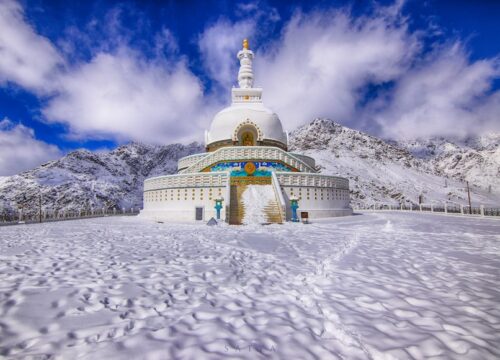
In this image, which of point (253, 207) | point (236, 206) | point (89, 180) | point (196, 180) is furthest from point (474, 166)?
point (89, 180)

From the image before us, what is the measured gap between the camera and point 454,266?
6.04m

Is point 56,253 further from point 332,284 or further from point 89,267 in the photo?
point 332,284

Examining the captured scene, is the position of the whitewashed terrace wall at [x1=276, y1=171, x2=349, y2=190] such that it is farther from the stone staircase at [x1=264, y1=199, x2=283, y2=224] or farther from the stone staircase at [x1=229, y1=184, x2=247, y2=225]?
the stone staircase at [x1=229, y1=184, x2=247, y2=225]

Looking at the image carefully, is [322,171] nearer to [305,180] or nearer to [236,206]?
[305,180]

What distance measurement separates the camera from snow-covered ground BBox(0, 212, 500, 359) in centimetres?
281

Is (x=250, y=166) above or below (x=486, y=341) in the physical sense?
above

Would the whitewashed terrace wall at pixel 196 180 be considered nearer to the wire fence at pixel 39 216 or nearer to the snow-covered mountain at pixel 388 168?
the wire fence at pixel 39 216

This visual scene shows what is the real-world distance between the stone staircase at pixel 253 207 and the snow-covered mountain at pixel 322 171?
64495 mm

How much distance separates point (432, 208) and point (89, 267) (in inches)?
1358

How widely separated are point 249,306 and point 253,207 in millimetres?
14969

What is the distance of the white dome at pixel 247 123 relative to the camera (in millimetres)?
32872

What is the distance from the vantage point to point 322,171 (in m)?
96.9

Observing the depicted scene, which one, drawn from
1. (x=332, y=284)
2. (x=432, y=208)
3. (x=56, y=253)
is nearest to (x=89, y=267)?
(x=56, y=253)

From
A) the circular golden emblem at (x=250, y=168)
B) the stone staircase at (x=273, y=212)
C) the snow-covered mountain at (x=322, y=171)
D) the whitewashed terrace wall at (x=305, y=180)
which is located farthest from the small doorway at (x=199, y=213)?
the snow-covered mountain at (x=322, y=171)
